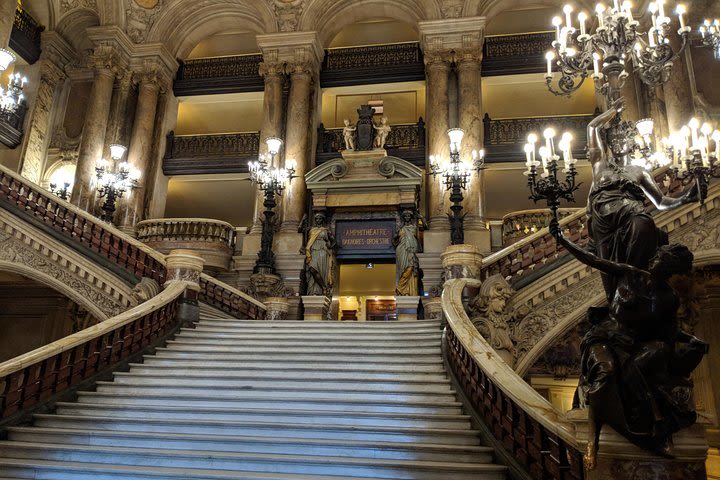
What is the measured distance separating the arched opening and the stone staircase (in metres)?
7.29

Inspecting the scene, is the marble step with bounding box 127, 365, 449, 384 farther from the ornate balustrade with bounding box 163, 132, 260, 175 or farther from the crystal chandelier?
the ornate balustrade with bounding box 163, 132, 260, 175

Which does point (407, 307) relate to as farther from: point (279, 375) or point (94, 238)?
point (94, 238)

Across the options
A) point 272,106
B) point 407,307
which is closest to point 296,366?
point 407,307

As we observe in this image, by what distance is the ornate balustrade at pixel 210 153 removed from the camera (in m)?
14.9

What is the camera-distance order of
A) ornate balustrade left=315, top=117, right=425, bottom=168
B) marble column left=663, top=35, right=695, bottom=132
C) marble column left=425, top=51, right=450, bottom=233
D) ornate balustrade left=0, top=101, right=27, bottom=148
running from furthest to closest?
ornate balustrade left=0, top=101, right=27, bottom=148
ornate balustrade left=315, top=117, right=425, bottom=168
marble column left=425, top=51, right=450, bottom=233
marble column left=663, top=35, right=695, bottom=132

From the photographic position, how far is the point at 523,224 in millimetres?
12016

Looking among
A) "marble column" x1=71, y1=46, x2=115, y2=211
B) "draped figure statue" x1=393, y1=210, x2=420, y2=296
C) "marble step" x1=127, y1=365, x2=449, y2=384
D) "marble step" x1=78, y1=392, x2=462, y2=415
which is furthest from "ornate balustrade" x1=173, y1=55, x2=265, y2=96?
"marble step" x1=78, y1=392, x2=462, y2=415

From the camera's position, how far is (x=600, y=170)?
13.2 ft

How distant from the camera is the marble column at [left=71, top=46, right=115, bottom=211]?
1342cm

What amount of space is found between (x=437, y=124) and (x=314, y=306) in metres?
5.40

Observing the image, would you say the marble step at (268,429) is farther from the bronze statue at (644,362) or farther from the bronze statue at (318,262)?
the bronze statue at (318,262)

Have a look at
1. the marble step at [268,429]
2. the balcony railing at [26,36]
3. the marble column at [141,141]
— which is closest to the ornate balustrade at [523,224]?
the marble step at [268,429]

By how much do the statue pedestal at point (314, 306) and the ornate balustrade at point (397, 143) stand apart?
173 inches

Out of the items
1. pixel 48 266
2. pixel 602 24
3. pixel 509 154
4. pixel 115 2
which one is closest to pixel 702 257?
pixel 602 24
